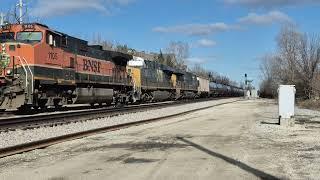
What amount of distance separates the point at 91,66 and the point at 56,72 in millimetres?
5336

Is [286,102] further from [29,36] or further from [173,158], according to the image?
[29,36]

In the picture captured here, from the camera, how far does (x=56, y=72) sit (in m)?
23.4

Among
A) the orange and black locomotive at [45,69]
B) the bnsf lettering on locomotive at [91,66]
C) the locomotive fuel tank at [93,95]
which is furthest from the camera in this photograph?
the bnsf lettering on locomotive at [91,66]

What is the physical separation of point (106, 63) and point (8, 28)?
1003cm

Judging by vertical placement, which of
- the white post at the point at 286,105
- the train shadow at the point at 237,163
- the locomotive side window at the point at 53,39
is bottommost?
the train shadow at the point at 237,163

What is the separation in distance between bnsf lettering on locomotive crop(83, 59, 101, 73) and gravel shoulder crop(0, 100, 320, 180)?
13344 millimetres

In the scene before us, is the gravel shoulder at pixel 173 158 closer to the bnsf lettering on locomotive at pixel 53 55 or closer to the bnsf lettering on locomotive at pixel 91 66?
the bnsf lettering on locomotive at pixel 53 55

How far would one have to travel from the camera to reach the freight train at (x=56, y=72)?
2067 centimetres

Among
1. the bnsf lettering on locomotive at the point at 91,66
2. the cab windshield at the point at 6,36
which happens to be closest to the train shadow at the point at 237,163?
the cab windshield at the point at 6,36

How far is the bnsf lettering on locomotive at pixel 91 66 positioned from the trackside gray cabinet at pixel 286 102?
12.1 meters

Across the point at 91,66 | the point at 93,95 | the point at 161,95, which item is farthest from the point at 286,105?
the point at 161,95

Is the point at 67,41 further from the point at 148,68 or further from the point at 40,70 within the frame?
the point at 148,68

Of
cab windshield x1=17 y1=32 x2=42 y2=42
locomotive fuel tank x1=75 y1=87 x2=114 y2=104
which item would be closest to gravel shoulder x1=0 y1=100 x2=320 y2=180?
cab windshield x1=17 y1=32 x2=42 y2=42

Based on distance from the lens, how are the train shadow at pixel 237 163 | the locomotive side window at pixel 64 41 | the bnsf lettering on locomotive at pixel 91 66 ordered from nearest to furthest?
1. the train shadow at pixel 237 163
2. the locomotive side window at pixel 64 41
3. the bnsf lettering on locomotive at pixel 91 66
